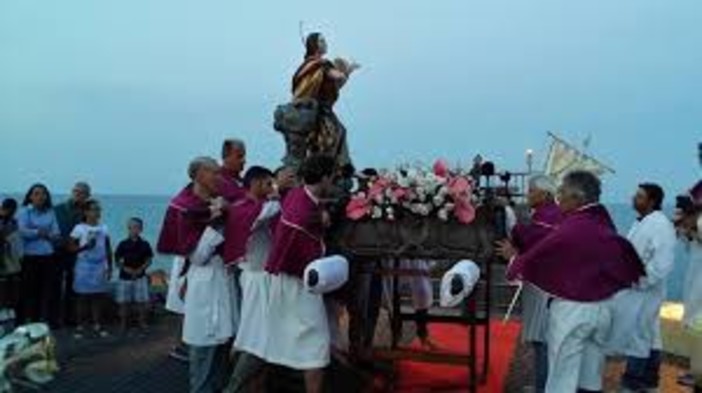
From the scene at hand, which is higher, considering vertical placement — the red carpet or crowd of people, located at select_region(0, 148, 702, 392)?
crowd of people, located at select_region(0, 148, 702, 392)

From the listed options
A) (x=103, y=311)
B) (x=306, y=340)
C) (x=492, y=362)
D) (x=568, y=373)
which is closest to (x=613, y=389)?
(x=492, y=362)

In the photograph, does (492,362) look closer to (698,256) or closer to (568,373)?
(698,256)

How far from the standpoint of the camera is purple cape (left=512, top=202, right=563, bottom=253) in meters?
7.25

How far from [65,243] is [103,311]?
1138 mm

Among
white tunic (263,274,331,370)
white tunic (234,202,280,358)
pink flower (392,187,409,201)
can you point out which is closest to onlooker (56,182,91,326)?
white tunic (234,202,280,358)

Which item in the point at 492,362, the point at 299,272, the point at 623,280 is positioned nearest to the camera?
the point at 623,280

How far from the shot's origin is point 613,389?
9078 mm

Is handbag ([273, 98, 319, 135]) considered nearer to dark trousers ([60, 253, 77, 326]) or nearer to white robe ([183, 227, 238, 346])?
white robe ([183, 227, 238, 346])

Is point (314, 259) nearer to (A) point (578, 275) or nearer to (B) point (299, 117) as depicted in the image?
(A) point (578, 275)

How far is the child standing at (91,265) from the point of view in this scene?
477 inches

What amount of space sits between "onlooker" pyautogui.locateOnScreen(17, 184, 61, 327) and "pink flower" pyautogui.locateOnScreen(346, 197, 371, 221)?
5.63 m

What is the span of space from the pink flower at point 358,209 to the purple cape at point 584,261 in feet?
4.42

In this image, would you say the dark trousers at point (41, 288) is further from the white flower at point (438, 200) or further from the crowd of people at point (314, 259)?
the white flower at point (438, 200)

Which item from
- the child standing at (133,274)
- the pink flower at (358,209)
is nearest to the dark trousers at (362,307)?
the pink flower at (358,209)
